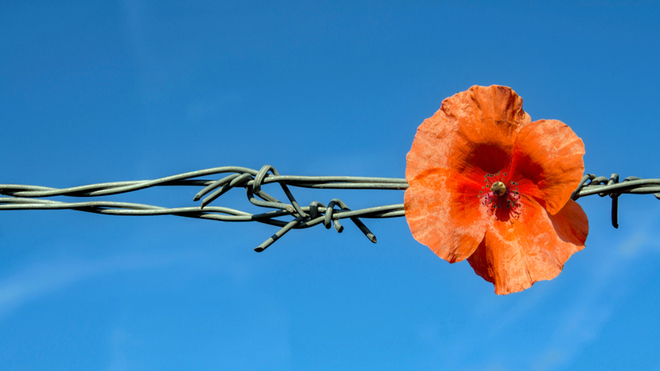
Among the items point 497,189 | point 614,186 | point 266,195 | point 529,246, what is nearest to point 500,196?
point 497,189

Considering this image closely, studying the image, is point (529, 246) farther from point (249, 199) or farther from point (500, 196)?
point (249, 199)

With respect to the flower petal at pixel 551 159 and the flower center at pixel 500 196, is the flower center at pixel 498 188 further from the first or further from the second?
the flower petal at pixel 551 159

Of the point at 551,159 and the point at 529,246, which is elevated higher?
the point at 551,159

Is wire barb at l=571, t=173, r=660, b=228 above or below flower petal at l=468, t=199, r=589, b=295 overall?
above

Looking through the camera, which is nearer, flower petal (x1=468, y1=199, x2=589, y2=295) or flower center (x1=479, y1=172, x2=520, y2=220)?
flower petal (x1=468, y1=199, x2=589, y2=295)

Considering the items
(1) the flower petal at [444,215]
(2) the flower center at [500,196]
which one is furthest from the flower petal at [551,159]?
(1) the flower petal at [444,215]

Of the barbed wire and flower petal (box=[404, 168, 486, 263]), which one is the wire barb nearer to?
the barbed wire

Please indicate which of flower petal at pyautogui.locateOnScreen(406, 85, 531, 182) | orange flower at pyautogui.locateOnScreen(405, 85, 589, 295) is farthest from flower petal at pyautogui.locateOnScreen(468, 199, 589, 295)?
flower petal at pyautogui.locateOnScreen(406, 85, 531, 182)
